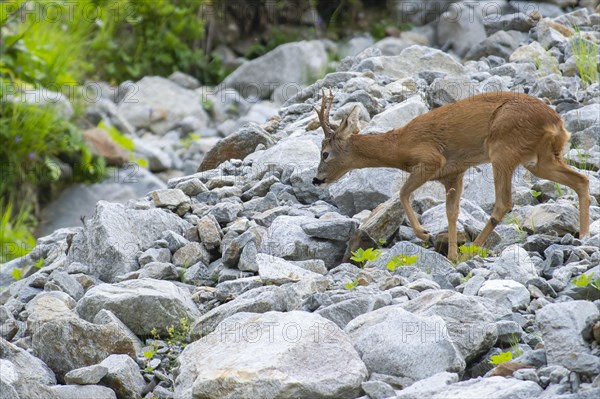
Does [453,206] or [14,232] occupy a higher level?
[453,206]

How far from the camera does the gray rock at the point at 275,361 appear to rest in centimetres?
534

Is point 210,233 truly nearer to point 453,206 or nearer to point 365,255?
point 365,255

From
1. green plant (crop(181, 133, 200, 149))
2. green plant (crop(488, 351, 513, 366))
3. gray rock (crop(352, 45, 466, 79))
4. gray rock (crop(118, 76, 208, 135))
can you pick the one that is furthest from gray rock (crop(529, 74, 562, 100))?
gray rock (crop(118, 76, 208, 135))

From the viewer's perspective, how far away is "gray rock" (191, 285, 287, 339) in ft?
21.6

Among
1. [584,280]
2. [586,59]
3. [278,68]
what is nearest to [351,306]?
[584,280]

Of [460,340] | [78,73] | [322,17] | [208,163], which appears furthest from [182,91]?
[460,340]

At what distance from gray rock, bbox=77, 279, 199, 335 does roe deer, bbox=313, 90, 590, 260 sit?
1.91m

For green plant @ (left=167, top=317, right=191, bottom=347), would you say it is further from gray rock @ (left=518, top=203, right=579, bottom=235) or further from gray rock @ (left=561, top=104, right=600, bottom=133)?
gray rock @ (left=561, top=104, right=600, bottom=133)

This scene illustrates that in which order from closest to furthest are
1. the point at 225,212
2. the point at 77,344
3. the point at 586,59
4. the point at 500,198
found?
the point at 77,344
the point at 500,198
the point at 225,212
the point at 586,59

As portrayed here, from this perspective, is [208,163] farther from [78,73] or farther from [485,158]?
[78,73]

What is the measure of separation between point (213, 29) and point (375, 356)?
13.2 meters

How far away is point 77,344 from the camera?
254 inches

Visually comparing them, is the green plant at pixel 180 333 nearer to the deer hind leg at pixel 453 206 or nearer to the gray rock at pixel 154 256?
the gray rock at pixel 154 256

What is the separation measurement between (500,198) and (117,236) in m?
2.97
